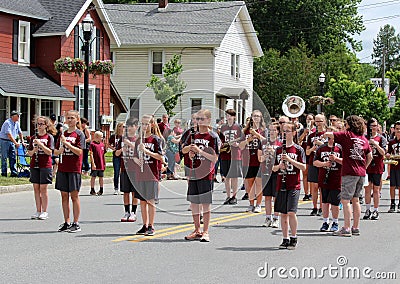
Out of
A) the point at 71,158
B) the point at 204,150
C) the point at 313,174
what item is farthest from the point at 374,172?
the point at 71,158

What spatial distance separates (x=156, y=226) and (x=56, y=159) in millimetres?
5865

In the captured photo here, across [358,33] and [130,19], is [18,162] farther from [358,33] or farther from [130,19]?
[358,33]

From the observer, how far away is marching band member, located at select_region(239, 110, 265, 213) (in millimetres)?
13773

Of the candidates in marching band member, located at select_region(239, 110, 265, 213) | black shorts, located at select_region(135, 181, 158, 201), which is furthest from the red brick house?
black shorts, located at select_region(135, 181, 158, 201)

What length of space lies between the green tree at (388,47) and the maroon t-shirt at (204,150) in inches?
5324

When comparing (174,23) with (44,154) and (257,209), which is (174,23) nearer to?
(257,209)

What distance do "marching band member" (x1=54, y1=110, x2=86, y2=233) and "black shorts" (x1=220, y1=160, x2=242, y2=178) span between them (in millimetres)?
4873

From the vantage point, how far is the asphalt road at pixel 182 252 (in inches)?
338

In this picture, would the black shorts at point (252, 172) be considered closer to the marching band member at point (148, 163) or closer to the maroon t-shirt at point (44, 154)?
the marching band member at point (148, 163)

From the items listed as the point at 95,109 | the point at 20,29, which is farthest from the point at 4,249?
the point at 95,109

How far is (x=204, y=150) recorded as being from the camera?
10719 mm

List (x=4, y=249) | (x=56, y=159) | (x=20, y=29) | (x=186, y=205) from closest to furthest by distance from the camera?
1. (x=4, y=249)
2. (x=186, y=205)
3. (x=56, y=159)
4. (x=20, y=29)

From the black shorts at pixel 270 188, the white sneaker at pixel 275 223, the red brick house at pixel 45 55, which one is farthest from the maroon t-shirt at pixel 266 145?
the red brick house at pixel 45 55

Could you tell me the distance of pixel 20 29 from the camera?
33.2 m
